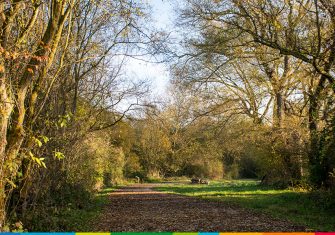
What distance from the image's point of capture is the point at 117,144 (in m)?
40.2

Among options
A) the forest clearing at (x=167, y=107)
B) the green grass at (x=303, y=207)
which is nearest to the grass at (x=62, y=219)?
the forest clearing at (x=167, y=107)

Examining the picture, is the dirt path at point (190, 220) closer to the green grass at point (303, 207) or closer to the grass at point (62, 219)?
the grass at point (62, 219)

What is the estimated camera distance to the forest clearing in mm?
7477

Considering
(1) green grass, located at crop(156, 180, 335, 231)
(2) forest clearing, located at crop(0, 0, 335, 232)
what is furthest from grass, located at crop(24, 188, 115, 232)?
(1) green grass, located at crop(156, 180, 335, 231)

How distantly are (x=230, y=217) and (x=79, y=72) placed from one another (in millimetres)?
7279

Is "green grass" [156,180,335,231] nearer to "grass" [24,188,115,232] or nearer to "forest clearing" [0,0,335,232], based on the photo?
"forest clearing" [0,0,335,232]

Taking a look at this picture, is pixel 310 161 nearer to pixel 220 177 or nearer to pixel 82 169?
pixel 82 169

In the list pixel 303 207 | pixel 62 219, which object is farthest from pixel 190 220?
pixel 303 207

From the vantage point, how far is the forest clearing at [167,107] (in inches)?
294

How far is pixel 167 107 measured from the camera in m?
17.4

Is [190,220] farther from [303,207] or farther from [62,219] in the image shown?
[303,207]

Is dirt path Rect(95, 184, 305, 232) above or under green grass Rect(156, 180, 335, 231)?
under

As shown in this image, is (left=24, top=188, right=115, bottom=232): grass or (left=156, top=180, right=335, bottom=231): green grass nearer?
(left=24, top=188, right=115, bottom=232): grass

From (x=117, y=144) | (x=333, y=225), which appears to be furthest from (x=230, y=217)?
(x=117, y=144)
